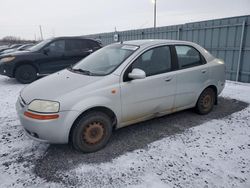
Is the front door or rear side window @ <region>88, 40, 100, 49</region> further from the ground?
rear side window @ <region>88, 40, 100, 49</region>

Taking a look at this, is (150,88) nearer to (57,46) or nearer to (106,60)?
(106,60)

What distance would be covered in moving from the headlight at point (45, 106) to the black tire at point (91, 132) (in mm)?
374

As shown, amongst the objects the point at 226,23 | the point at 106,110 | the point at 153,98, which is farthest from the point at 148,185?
the point at 226,23

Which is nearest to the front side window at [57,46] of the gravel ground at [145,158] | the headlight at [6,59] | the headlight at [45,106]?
the headlight at [6,59]

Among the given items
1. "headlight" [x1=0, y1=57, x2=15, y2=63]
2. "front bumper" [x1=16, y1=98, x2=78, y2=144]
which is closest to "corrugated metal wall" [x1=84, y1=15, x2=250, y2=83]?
"front bumper" [x1=16, y1=98, x2=78, y2=144]

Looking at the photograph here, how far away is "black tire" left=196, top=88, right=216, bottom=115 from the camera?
435cm

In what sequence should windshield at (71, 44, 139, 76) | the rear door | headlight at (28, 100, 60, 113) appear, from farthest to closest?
1. the rear door
2. windshield at (71, 44, 139, 76)
3. headlight at (28, 100, 60, 113)

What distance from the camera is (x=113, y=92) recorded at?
10.00 ft

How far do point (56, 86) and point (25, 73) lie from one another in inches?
205

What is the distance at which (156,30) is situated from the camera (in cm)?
1101

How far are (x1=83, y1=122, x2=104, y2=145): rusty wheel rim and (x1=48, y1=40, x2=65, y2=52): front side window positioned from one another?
5610 millimetres

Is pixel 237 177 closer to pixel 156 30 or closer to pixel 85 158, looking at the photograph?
pixel 85 158

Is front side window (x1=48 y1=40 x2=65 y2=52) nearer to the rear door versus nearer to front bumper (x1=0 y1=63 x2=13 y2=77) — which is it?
front bumper (x1=0 y1=63 x2=13 y2=77)

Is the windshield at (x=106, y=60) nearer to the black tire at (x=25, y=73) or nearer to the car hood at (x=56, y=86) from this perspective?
the car hood at (x=56, y=86)
